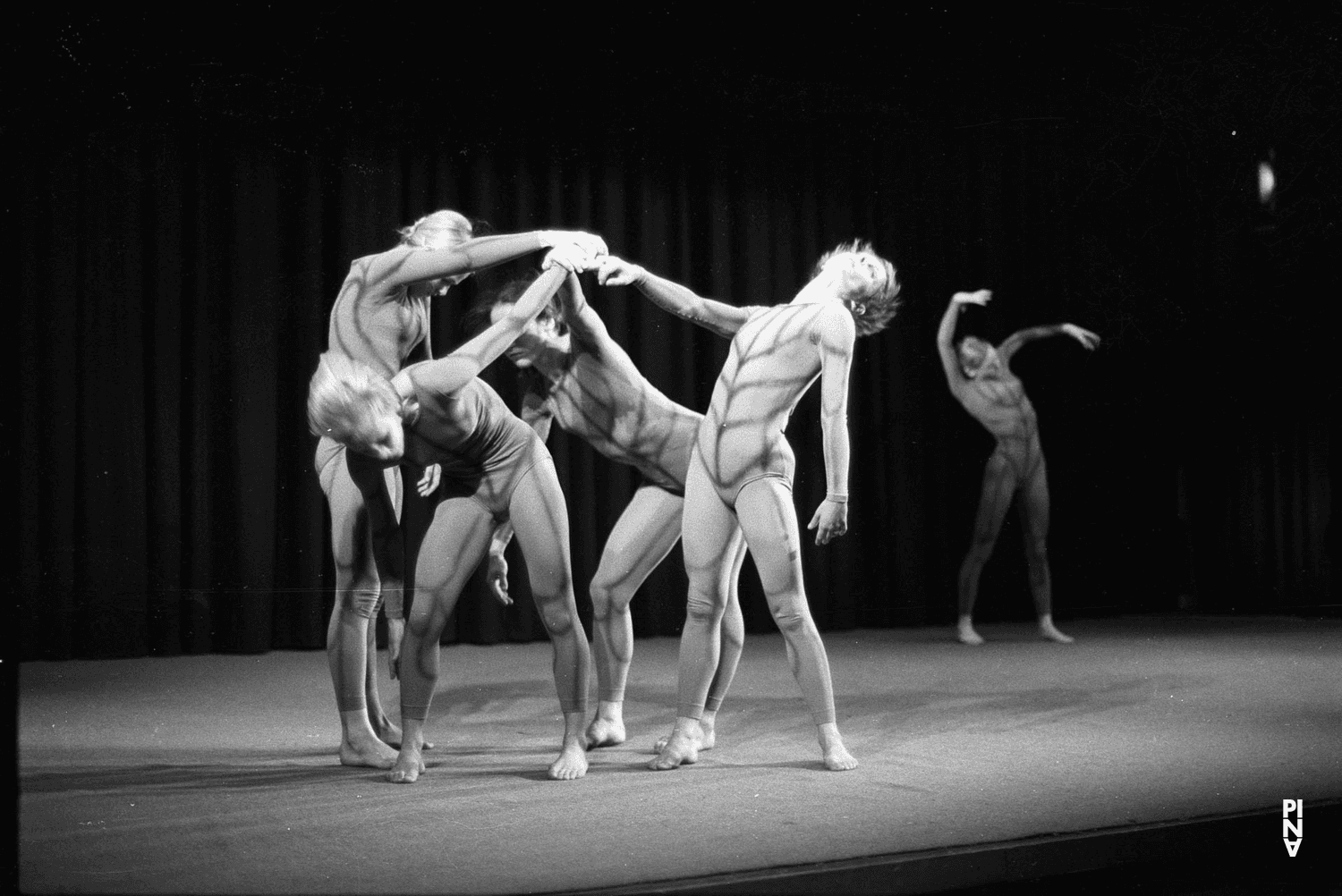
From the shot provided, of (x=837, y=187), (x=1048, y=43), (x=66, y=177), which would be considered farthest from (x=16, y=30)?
(x=1048, y=43)

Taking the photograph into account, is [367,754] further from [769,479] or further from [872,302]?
[872,302]

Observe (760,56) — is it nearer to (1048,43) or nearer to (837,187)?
(837,187)

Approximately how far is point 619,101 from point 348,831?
72.0 inches

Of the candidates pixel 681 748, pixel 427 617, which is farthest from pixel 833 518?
pixel 427 617

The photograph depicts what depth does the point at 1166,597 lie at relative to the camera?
12.5ft

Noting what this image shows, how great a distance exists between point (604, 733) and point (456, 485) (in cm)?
81

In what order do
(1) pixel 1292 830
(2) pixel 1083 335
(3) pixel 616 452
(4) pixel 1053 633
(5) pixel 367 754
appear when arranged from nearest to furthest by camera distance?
1. (1) pixel 1292 830
2. (5) pixel 367 754
3. (3) pixel 616 452
4. (2) pixel 1083 335
5. (4) pixel 1053 633

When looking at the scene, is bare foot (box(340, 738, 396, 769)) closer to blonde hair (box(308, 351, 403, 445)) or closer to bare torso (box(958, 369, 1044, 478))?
blonde hair (box(308, 351, 403, 445))

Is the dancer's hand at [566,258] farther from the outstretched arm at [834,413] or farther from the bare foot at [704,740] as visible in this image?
the bare foot at [704,740]

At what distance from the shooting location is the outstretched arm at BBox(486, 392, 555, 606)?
3054 millimetres

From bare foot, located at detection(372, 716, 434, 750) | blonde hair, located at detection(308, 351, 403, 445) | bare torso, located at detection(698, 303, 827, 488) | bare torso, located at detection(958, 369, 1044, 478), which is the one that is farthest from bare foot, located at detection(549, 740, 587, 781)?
bare torso, located at detection(958, 369, 1044, 478)

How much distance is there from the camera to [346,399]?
2568 mm

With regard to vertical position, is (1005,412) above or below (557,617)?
above

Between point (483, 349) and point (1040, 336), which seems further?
point (1040, 336)
